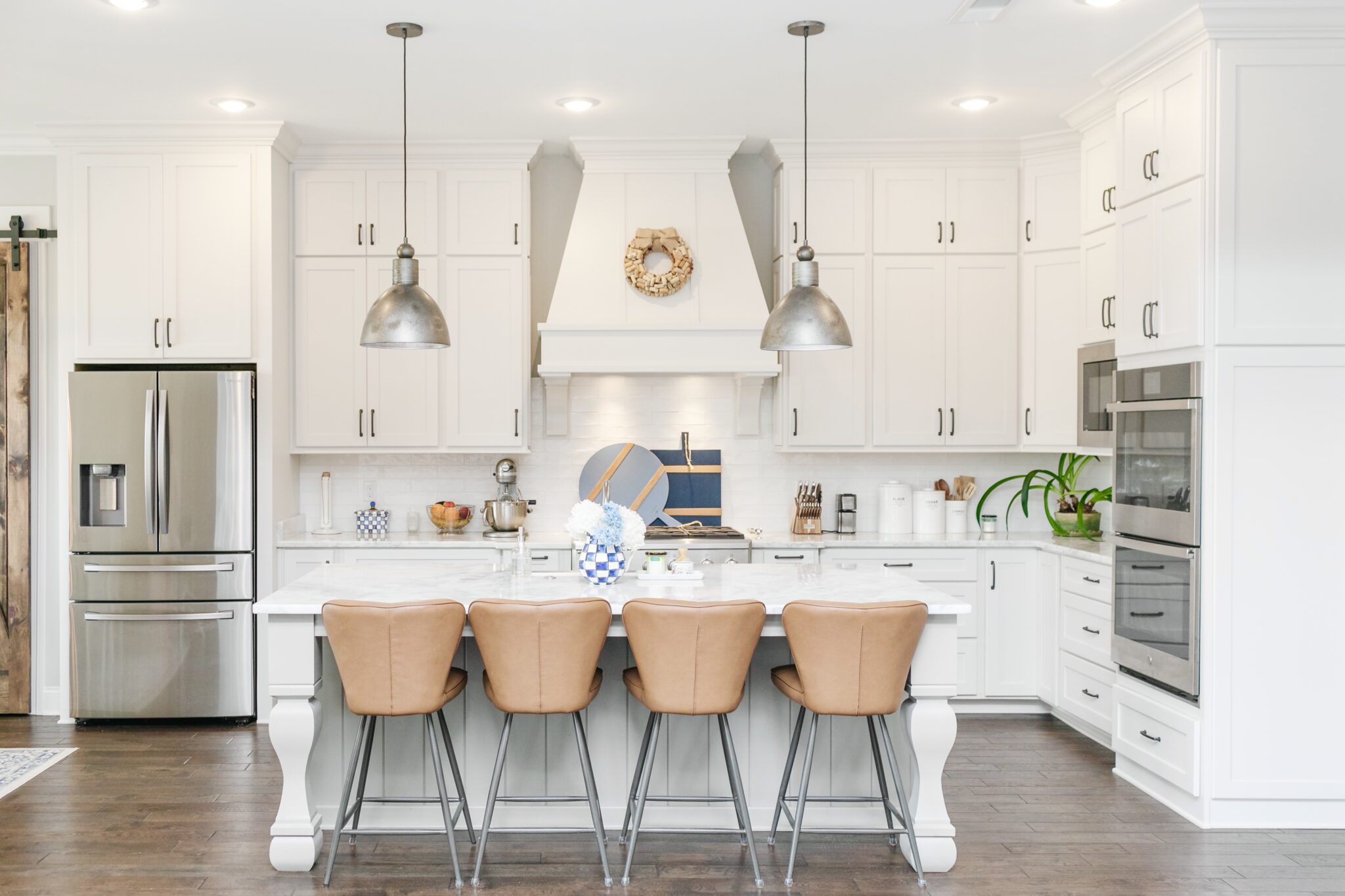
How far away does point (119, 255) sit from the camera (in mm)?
5125

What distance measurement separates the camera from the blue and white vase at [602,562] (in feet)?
11.6

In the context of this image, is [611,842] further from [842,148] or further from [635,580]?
[842,148]

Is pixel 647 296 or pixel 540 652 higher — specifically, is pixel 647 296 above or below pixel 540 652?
above

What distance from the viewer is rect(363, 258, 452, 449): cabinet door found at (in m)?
5.42

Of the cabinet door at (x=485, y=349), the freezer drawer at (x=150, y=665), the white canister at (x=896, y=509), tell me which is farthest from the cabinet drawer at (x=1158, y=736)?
the freezer drawer at (x=150, y=665)

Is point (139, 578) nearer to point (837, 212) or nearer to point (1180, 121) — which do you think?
point (837, 212)

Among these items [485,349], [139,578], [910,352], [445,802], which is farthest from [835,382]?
[139,578]

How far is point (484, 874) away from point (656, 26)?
9.79ft

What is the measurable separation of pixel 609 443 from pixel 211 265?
2186 millimetres

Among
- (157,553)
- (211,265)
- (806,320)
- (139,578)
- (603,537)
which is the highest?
(211,265)

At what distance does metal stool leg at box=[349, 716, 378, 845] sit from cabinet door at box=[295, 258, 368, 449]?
2.27 metres

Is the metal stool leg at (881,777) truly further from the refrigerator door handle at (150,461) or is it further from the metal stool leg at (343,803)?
the refrigerator door handle at (150,461)

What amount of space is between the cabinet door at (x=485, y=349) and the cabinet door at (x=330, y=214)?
1.64ft

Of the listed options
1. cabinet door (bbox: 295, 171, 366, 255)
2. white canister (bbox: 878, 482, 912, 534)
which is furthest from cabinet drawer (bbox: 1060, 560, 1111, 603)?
cabinet door (bbox: 295, 171, 366, 255)
